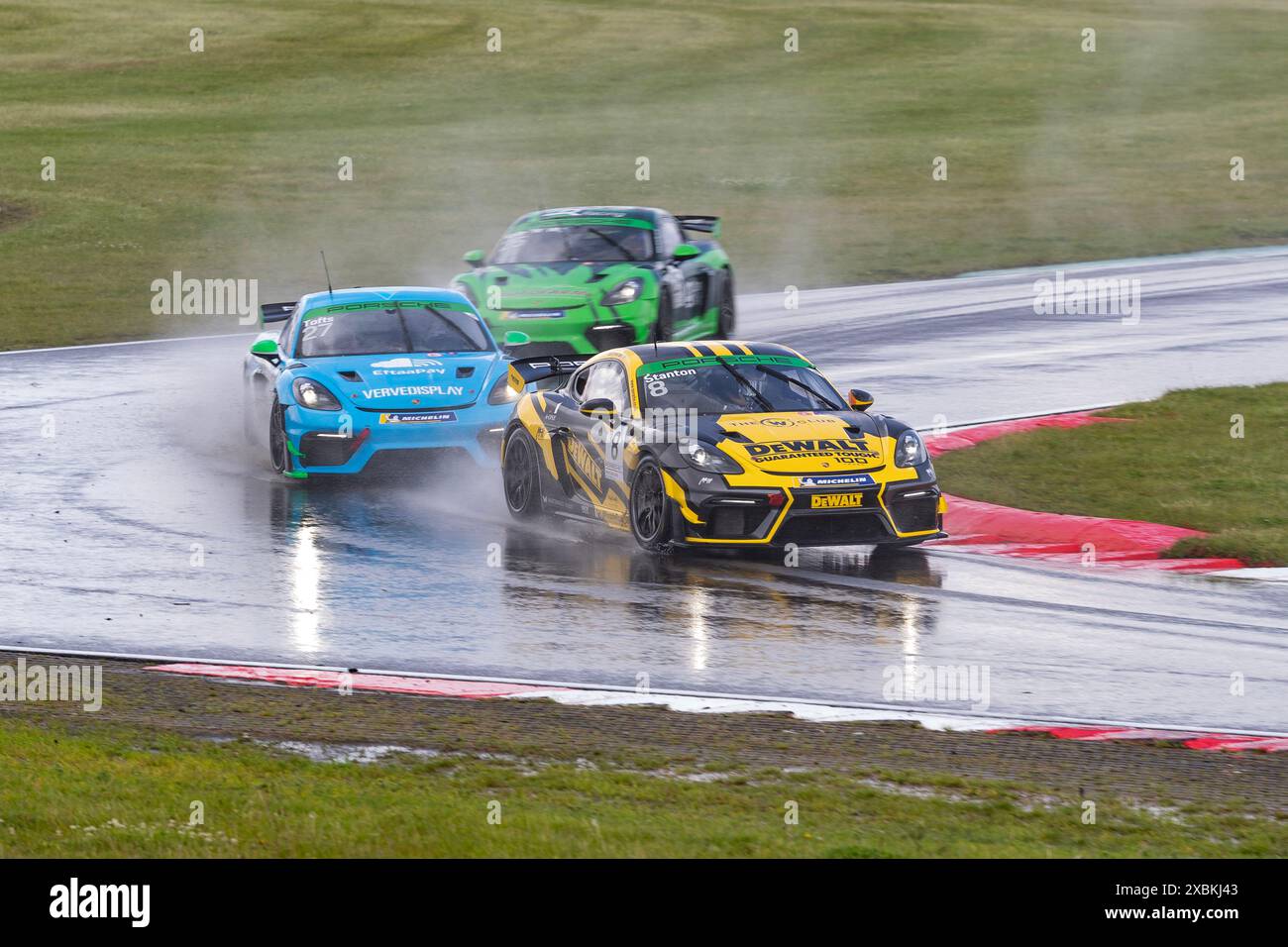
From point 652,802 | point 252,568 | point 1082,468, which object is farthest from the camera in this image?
point 1082,468

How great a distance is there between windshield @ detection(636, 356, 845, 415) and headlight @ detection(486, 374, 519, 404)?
226 cm

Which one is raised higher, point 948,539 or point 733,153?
point 733,153

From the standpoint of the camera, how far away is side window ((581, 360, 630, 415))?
14023 millimetres

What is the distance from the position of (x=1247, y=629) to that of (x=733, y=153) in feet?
122

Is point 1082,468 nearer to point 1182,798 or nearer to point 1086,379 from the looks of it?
point 1086,379

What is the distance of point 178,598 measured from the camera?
1205 cm

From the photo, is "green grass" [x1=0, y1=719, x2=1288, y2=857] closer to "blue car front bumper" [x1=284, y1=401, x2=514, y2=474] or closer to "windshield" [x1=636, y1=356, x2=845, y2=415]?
"windshield" [x1=636, y1=356, x2=845, y2=415]

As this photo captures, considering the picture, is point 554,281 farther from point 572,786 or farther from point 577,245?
point 572,786

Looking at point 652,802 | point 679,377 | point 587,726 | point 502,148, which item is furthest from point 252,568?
point 502,148

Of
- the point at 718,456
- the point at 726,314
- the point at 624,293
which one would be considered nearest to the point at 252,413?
the point at 624,293

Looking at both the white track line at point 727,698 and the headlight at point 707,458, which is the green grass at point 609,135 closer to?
the headlight at point 707,458

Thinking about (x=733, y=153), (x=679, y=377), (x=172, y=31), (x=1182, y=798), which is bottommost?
(x=1182, y=798)

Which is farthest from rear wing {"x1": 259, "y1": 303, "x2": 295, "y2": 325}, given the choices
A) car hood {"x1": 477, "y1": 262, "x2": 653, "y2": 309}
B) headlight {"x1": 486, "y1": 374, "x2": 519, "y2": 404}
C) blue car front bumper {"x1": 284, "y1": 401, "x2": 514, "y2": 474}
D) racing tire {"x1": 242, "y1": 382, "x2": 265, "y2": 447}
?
car hood {"x1": 477, "y1": 262, "x2": 653, "y2": 309}

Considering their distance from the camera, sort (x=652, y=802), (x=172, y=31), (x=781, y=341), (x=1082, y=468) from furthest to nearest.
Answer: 1. (x=172, y=31)
2. (x=781, y=341)
3. (x=1082, y=468)
4. (x=652, y=802)
